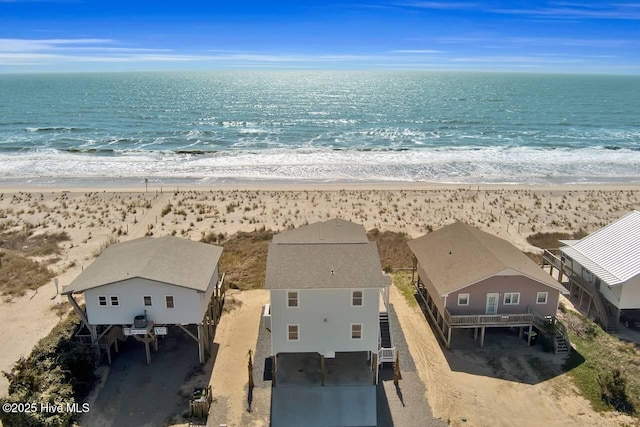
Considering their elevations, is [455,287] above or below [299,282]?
below

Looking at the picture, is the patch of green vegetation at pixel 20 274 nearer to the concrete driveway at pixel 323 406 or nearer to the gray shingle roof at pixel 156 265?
the gray shingle roof at pixel 156 265

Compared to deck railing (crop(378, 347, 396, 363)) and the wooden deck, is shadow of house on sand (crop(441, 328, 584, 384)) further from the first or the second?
the wooden deck

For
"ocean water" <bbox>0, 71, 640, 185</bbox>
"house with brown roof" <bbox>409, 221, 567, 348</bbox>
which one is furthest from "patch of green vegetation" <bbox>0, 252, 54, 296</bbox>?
"ocean water" <bbox>0, 71, 640, 185</bbox>

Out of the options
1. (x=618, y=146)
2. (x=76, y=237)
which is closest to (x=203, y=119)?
(x=76, y=237)

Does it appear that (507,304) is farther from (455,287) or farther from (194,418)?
(194,418)

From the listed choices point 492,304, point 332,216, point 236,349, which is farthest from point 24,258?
point 492,304

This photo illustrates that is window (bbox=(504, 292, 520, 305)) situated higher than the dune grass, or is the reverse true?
window (bbox=(504, 292, 520, 305))
